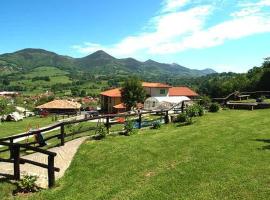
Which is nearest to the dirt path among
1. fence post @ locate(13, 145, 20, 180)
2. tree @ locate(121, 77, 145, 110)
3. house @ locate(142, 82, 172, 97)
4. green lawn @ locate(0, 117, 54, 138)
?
fence post @ locate(13, 145, 20, 180)

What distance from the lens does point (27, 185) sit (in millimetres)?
13609

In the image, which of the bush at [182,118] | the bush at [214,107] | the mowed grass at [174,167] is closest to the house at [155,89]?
the bush at [214,107]

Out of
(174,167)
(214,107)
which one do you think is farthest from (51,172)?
(214,107)

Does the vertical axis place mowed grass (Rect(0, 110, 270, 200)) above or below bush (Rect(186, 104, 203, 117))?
below

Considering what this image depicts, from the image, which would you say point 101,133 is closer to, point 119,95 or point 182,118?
point 182,118

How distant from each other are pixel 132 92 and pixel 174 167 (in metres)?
64.7

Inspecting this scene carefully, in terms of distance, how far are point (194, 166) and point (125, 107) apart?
6980 cm

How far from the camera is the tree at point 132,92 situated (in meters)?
79.0

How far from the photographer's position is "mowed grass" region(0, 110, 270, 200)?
1211 centimetres

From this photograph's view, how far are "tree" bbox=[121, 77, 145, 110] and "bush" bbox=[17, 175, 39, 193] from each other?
213 feet

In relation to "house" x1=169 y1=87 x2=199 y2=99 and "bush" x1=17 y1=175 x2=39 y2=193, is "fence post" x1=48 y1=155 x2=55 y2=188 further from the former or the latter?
"house" x1=169 y1=87 x2=199 y2=99

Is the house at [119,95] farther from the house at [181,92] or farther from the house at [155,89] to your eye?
the house at [181,92]

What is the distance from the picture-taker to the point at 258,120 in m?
24.4

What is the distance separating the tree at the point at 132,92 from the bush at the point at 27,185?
65.0 meters
